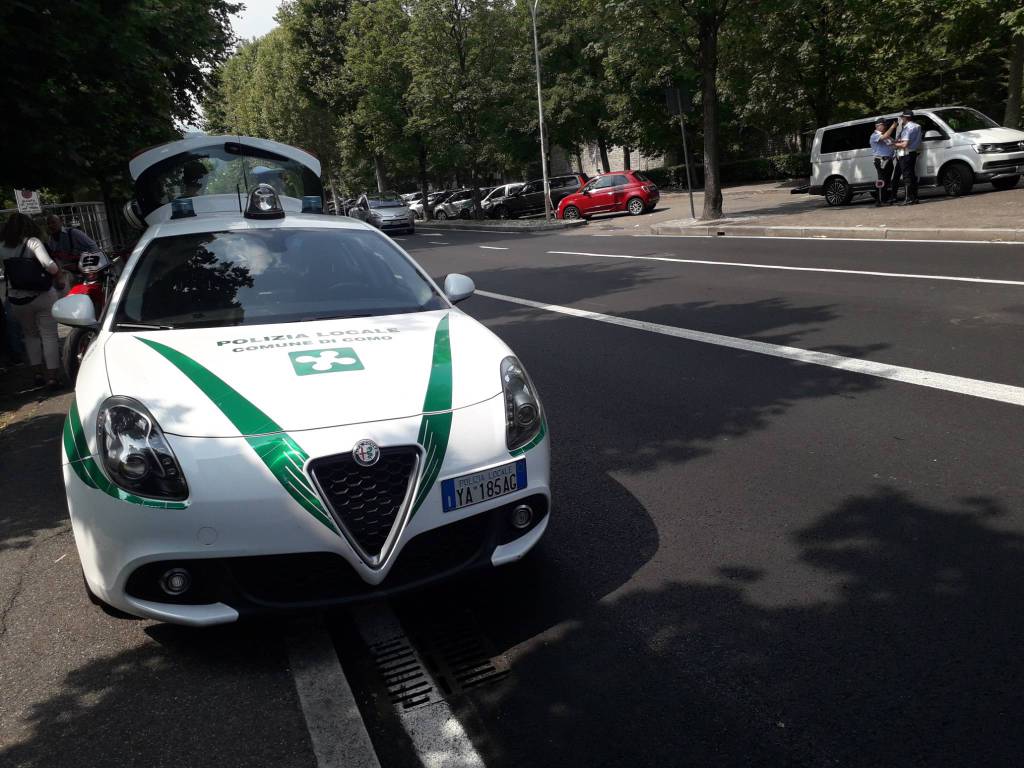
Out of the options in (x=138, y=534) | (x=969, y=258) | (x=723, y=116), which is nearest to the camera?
(x=138, y=534)

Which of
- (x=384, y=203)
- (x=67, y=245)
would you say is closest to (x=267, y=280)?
(x=67, y=245)

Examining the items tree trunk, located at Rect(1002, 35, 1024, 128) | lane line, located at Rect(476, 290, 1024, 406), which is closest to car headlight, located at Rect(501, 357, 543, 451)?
lane line, located at Rect(476, 290, 1024, 406)

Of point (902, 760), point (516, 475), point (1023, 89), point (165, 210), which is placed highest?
point (1023, 89)

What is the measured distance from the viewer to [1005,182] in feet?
62.7

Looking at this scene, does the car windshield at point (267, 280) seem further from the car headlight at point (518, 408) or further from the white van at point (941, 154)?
the white van at point (941, 154)

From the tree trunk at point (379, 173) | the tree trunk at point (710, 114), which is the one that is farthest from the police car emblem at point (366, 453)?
the tree trunk at point (379, 173)

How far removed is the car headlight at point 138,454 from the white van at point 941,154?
64.1 ft

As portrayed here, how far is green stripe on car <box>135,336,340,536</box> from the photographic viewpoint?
309 centimetres

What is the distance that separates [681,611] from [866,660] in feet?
2.31

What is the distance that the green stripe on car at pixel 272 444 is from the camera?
122 inches

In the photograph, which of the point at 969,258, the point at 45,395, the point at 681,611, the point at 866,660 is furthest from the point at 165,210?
the point at 969,258

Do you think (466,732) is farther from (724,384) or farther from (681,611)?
(724,384)

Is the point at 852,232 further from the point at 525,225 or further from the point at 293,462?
the point at 525,225

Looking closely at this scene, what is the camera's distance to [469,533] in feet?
11.2
